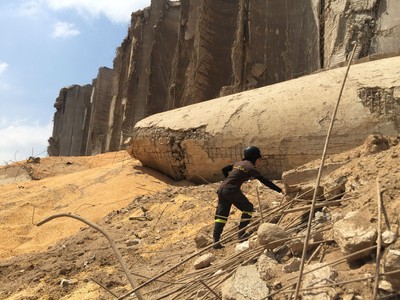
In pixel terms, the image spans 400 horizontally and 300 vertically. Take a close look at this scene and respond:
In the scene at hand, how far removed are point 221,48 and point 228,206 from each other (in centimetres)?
1299

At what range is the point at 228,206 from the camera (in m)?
4.90

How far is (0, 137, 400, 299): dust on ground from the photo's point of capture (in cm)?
324

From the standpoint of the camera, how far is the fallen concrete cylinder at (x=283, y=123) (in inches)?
237

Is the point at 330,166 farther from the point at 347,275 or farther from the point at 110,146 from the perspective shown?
the point at 110,146

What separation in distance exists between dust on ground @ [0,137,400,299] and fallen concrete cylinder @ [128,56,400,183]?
0.61 metres

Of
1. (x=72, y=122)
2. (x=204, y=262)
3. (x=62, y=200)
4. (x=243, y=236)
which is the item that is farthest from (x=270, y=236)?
(x=72, y=122)

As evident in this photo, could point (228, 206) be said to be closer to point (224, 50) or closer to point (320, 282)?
point (320, 282)

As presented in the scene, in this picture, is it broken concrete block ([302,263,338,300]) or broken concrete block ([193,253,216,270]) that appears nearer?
broken concrete block ([302,263,338,300])

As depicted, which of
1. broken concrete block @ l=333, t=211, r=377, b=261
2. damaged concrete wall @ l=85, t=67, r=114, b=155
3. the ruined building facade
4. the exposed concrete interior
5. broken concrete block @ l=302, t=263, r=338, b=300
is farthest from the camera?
damaged concrete wall @ l=85, t=67, r=114, b=155

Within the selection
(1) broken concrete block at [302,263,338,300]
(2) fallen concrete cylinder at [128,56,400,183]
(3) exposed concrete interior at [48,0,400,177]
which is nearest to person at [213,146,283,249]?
(2) fallen concrete cylinder at [128,56,400,183]

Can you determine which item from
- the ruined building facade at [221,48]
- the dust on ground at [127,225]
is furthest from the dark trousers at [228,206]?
the ruined building facade at [221,48]

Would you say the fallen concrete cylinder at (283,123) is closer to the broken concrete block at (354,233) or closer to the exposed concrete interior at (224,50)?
the exposed concrete interior at (224,50)

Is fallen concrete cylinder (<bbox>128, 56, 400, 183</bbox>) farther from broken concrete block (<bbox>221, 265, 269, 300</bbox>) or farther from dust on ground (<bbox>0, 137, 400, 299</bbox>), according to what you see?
broken concrete block (<bbox>221, 265, 269, 300</bbox>)

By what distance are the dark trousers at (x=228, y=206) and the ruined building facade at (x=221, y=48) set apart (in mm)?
4371
